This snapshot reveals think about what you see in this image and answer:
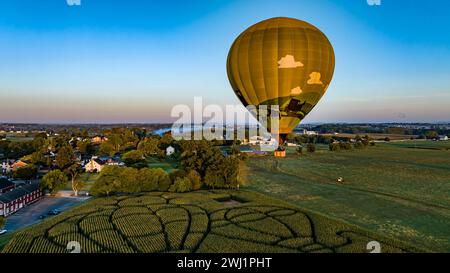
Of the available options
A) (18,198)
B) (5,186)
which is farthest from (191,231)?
(5,186)

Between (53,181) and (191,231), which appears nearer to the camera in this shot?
(191,231)

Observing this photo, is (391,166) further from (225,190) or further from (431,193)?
(225,190)

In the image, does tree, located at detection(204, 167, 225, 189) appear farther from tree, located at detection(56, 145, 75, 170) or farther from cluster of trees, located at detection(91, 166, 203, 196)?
tree, located at detection(56, 145, 75, 170)

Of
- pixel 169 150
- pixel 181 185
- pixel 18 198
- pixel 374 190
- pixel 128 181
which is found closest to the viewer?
pixel 18 198

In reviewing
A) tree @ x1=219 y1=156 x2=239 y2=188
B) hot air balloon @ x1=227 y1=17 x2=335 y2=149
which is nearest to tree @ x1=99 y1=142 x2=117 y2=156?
tree @ x1=219 y1=156 x2=239 y2=188

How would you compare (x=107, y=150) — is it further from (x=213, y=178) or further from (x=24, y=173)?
(x=213, y=178)
